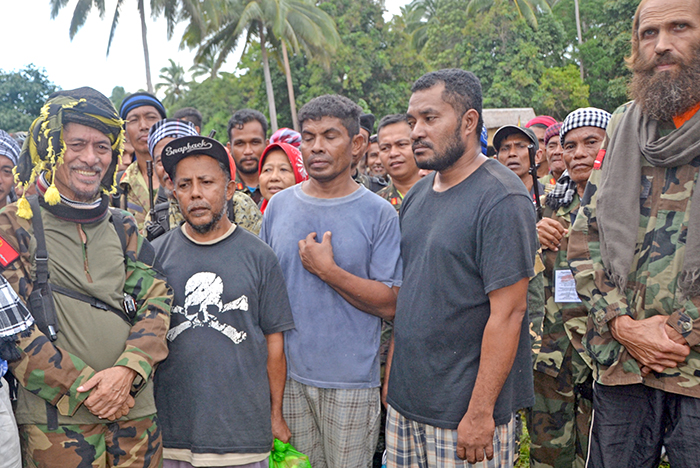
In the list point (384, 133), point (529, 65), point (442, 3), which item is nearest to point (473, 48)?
point (529, 65)

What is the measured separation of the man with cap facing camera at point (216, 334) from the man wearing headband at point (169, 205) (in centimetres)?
49

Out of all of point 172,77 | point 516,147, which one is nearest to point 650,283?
point 516,147

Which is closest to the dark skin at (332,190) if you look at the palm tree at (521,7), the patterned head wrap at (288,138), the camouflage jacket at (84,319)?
the camouflage jacket at (84,319)

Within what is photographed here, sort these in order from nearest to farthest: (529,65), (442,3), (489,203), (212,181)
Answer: (489,203) < (212,181) < (529,65) < (442,3)

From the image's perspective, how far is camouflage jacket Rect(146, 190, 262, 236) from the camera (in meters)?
3.65

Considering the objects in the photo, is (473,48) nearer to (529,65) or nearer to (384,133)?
(529,65)

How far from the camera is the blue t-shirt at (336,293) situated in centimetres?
300

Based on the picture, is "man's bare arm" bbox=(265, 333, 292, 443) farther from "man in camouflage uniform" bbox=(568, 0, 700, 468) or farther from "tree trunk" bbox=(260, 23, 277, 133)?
"tree trunk" bbox=(260, 23, 277, 133)

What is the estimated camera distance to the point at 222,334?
2.81 meters

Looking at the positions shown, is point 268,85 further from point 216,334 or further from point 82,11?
point 216,334

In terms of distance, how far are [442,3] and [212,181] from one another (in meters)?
35.5

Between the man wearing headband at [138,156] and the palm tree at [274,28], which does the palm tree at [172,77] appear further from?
the man wearing headband at [138,156]

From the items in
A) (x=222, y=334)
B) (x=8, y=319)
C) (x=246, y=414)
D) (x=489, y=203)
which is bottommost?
(x=246, y=414)

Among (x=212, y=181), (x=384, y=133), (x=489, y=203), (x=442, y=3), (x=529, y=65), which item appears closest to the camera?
(x=489, y=203)
